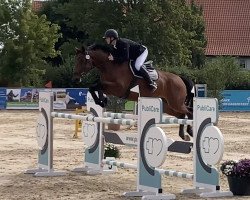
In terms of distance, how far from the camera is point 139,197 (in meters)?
10.2

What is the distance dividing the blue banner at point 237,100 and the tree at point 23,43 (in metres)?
14.8

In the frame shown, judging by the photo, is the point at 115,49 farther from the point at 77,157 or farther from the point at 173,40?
the point at 173,40

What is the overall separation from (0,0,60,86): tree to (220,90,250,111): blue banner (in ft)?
48.5

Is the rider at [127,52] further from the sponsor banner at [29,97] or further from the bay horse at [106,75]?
the sponsor banner at [29,97]

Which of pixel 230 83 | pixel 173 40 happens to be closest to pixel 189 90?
pixel 230 83

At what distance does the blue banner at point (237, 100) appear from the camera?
132 feet

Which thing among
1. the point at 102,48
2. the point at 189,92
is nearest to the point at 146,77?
the point at 102,48

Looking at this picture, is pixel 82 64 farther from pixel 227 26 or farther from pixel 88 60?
pixel 227 26

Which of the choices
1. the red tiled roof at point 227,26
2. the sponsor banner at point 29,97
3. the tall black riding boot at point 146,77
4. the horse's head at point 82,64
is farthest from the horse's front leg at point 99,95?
the red tiled roof at point 227,26

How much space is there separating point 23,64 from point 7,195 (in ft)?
135

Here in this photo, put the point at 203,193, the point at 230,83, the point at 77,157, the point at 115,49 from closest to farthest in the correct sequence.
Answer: the point at 203,193, the point at 115,49, the point at 77,157, the point at 230,83

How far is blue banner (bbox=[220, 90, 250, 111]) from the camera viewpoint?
132 ft

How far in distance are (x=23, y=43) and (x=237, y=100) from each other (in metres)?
18.0

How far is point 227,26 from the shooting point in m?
65.3
